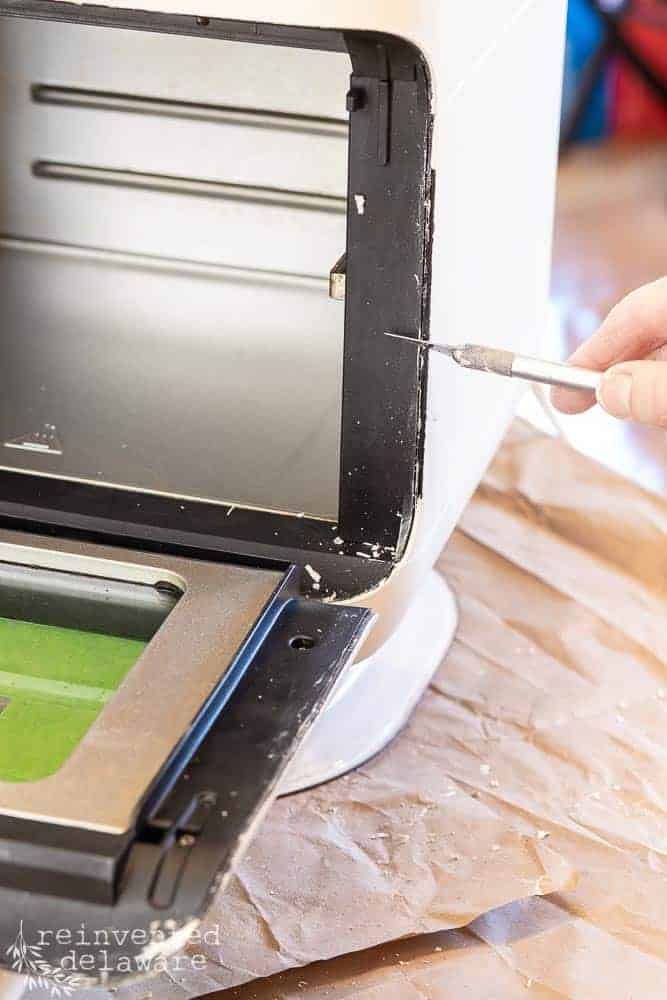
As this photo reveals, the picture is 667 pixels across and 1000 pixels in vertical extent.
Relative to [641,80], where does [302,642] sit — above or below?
below

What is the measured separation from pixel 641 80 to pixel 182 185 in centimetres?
182

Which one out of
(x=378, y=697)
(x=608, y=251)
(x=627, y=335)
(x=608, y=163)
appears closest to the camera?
(x=627, y=335)

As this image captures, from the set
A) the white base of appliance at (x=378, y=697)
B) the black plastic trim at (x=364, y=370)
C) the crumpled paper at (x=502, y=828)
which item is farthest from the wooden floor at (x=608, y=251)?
the black plastic trim at (x=364, y=370)

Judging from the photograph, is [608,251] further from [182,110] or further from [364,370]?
[364,370]

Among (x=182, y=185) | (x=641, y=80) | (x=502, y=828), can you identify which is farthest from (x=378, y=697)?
(x=641, y=80)

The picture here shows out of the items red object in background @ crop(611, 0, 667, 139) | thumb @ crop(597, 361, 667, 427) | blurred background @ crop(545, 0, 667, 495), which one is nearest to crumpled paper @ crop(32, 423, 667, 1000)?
thumb @ crop(597, 361, 667, 427)

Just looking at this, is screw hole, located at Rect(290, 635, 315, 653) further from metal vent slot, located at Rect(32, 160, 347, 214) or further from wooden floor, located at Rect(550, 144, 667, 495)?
wooden floor, located at Rect(550, 144, 667, 495)

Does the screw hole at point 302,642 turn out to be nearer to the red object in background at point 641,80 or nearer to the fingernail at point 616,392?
the fingernail at point 616,392

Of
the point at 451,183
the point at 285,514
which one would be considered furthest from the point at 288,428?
the point at 451,183

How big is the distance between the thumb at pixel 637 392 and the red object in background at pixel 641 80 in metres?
2.05

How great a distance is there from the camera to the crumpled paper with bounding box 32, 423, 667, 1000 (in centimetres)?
70

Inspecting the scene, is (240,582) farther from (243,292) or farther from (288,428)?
(243,292)

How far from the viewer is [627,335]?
727 millimetres

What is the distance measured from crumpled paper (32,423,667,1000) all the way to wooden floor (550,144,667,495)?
291 millimetres
